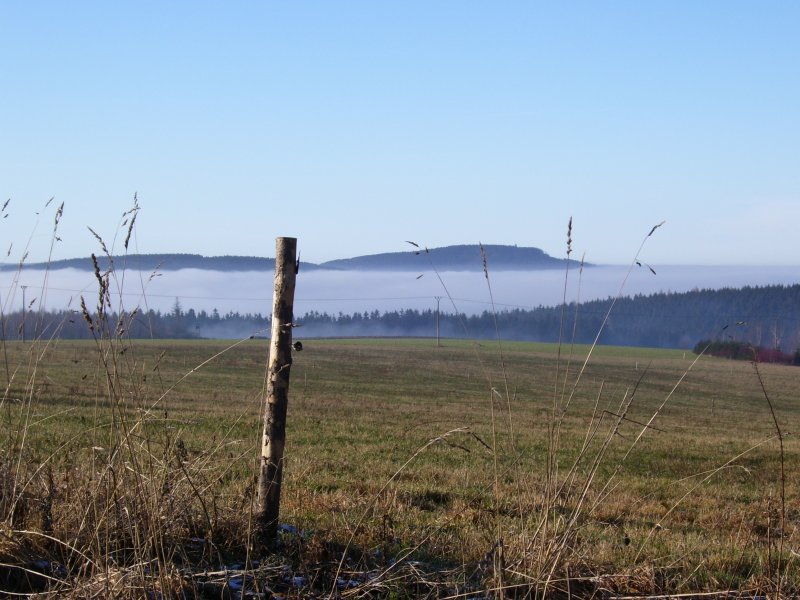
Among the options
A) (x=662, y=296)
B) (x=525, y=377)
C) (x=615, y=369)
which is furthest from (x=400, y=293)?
(x=525, y=377)

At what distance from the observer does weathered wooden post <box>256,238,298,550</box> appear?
472 cm

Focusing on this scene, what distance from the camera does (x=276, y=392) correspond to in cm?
473

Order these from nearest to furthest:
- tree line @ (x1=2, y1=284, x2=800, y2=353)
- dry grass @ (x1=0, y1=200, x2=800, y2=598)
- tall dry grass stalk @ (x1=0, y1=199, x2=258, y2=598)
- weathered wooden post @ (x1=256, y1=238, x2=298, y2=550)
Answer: tall dry grass stalk @ (x1=0, y1=199, x2=258, y2=598)
dry grass @ (x1=0, y1=200, x2=800, y2=598)
weathered wooden post @ (x1=256, y1=238, x2=298, y2=550)
tree line @ (x1=2, y1=284, x2=800, y2=353)

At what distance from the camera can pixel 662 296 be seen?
180 metres

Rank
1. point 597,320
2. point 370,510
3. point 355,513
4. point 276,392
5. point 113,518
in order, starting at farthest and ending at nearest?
1. point 597,320
2. point 370,510
3. point 355,513
4. point 276,392
5. point 113,518

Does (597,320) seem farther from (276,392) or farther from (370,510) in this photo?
(276,392)

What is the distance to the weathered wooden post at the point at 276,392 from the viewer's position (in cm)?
472

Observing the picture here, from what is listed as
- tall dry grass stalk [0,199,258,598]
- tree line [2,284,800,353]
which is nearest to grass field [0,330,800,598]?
tall dry grass stalk [0,199,258,598]

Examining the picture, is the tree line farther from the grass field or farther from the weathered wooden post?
the weathered wooden post

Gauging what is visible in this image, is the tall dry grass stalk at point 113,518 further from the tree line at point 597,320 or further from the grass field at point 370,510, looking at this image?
the tree line at point 597,320

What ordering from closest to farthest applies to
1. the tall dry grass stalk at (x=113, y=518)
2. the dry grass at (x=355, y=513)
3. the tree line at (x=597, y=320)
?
1. the tall dry grass stalk at (x=113, y=518)
2. the dry grass at (x=355, y=513)
3. the tree line at (x=597, y=320)

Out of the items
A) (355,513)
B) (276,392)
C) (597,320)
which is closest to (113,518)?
(276,392)

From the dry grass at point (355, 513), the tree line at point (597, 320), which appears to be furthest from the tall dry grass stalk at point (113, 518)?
the tree line at point (597, 320)

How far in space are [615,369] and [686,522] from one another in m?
56.8
